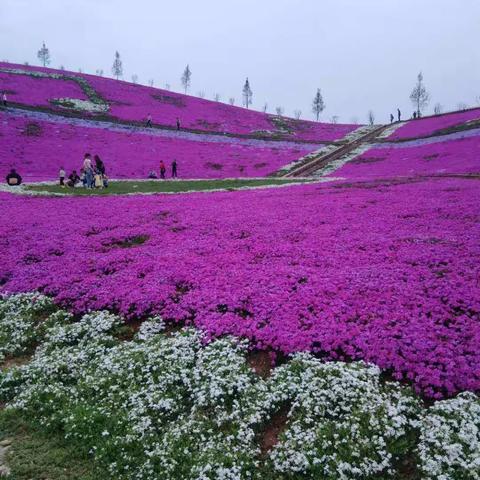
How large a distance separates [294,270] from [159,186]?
27.3m

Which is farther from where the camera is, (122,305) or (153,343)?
(122,305)

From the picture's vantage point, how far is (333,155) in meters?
65.1

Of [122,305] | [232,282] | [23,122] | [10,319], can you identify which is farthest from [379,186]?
[23,122]

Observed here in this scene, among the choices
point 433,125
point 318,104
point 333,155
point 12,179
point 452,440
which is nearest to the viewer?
point 452,440

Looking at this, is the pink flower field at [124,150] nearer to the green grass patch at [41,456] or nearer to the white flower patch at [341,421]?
the green grass patch at [41,456]

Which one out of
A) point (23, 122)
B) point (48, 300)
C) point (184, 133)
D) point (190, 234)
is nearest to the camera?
point (48, 300)

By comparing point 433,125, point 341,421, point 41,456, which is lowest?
point 41,456

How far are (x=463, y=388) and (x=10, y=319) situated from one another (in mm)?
12425

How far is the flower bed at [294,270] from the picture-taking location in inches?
388

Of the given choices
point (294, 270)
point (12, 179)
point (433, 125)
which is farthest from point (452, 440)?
point (433, 125)

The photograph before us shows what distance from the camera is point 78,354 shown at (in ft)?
35.2

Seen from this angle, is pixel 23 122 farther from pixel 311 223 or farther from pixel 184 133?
pixel 311 223

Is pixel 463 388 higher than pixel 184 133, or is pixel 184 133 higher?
pixel 184 133

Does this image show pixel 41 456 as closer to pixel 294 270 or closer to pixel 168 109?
pixel 294 270
